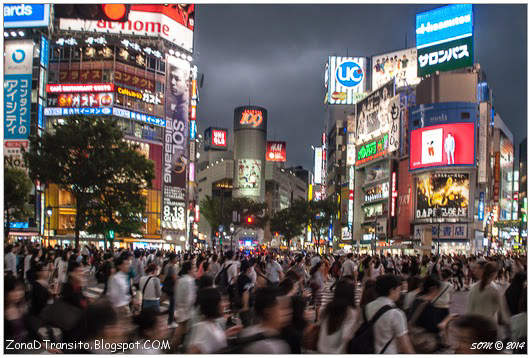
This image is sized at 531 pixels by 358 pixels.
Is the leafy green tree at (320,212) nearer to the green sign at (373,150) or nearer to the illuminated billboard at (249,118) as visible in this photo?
the green sign at (373,150)

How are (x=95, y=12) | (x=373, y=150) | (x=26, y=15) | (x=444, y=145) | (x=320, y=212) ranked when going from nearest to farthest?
1. (x=26, y=15)
2. (x=444, y=145)
3. (x=95, y=12)
4. (x=373, y=150)
5. (x=320, y=212)

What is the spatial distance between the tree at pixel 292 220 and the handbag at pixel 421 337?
7664 cm

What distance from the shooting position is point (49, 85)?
69.8 m

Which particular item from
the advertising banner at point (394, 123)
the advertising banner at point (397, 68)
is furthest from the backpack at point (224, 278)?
the advertising banner at point (397, 68)

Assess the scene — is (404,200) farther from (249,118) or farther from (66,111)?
(249,118)

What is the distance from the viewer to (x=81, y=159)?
36594 mm

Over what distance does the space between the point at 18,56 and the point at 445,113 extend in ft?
146

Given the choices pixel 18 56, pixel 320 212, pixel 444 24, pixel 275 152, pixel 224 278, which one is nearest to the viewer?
pixel 224 278

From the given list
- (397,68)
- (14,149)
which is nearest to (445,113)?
(397,68)

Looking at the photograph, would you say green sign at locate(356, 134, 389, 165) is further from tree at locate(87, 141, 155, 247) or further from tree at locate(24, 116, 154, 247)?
tree at locate(24, 116, 154, 247)

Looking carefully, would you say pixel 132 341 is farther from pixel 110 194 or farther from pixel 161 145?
pixel 161 145

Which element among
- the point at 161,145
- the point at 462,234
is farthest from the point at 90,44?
the point at 462,234

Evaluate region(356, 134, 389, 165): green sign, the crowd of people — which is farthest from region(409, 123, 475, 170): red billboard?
the crowd of people

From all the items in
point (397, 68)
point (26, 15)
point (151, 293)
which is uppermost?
point (397, 68)
